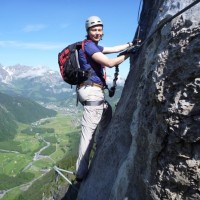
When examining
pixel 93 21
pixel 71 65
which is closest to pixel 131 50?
pixel 93 21

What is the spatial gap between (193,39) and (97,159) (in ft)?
21.2

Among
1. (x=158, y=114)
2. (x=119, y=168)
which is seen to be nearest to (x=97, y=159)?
(x=119, y=168)

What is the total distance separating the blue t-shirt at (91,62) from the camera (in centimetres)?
946

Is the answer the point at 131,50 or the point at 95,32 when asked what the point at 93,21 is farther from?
the point at 131,50

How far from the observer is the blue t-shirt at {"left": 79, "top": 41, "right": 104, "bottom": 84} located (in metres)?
9.46

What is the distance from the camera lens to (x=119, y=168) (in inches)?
332

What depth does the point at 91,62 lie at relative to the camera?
32.9 ft

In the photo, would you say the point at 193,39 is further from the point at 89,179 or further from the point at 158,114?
the point at 89,179

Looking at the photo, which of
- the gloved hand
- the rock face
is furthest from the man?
the rock face

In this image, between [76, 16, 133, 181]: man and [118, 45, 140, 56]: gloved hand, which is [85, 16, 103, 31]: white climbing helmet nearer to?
[76, 16, 133, 181]: man

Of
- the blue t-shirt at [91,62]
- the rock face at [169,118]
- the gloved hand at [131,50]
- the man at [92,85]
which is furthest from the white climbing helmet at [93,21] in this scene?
the rock face at [169,118]

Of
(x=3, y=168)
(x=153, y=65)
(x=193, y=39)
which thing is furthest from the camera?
(x=3, y=168)

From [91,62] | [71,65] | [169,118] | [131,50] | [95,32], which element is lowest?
[169,118]

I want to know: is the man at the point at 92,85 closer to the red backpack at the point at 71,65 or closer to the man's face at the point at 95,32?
the man's face at the point at 95,32
